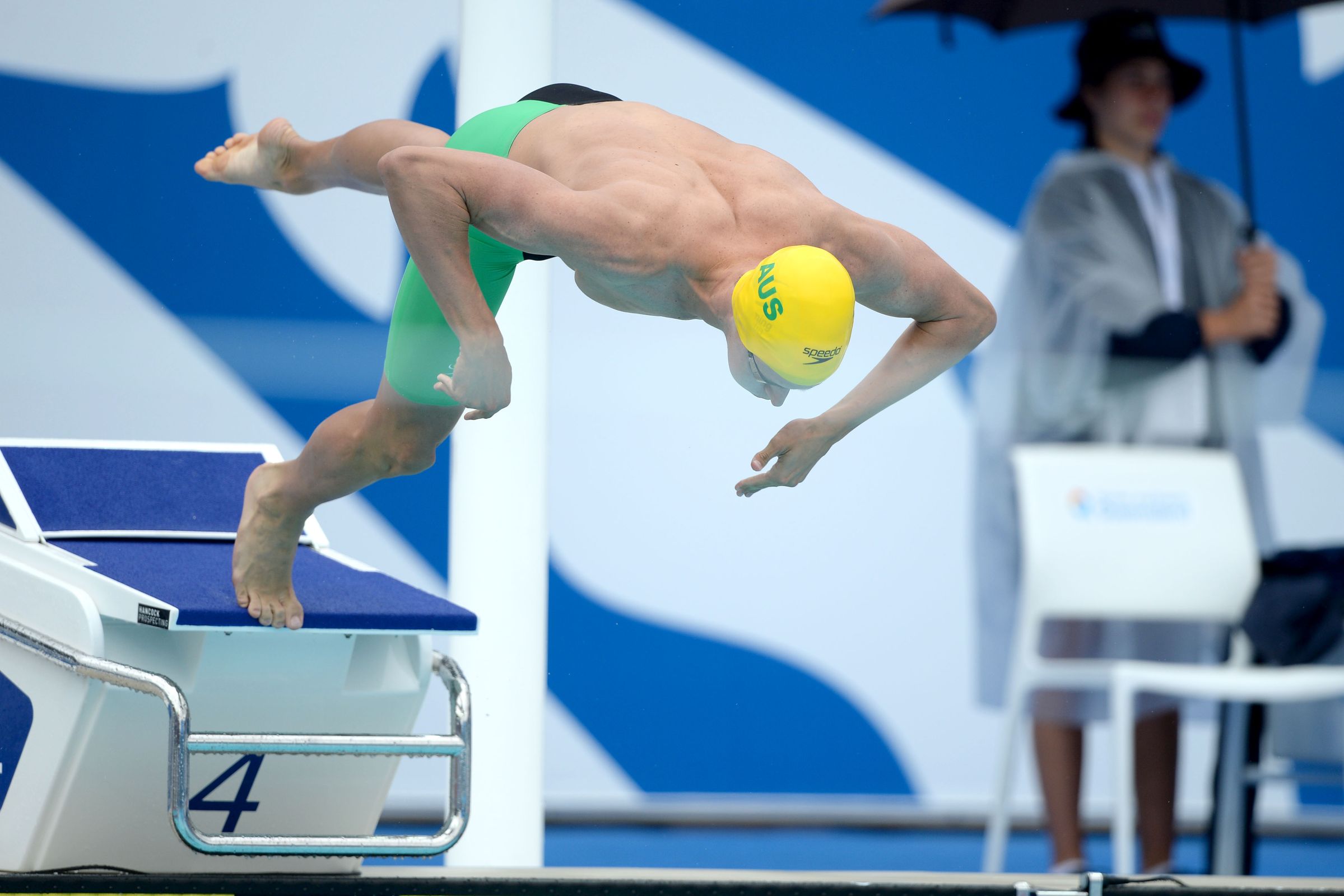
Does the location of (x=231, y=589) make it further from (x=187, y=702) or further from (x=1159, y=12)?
(x=1159, y=12)

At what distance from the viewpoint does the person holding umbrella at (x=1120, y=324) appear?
4.96 metres

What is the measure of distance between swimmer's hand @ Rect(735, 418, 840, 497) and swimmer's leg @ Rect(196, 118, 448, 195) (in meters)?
0.83

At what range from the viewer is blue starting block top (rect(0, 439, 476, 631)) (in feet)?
9.75

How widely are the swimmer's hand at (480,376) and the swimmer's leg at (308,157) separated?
1.85 feet

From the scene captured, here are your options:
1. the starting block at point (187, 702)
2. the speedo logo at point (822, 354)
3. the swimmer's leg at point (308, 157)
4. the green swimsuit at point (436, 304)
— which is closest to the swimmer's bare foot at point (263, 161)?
the swimmer's leg at point (308, 157)

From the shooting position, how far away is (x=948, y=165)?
167 inches

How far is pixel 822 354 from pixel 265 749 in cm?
134

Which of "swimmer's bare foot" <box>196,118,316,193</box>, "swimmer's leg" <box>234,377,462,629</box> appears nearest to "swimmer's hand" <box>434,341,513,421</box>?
"swimmer's leg" <box>234,377,462,629</box>

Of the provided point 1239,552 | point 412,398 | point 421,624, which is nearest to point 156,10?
point 412,398

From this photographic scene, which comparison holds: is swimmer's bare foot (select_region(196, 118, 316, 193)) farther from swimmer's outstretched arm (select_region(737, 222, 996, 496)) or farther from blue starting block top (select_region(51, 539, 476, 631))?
swimmer's outstretched arm (select_region(737, 222, 996, 496))

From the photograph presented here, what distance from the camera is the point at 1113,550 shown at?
184 inches

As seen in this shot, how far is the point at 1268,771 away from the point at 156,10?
3.86m

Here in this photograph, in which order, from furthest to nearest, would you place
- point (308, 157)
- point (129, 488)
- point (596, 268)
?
point (129, 488) < point (308, 157) < point (596, 268)

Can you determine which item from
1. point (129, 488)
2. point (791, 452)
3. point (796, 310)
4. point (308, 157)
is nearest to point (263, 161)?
point (308, 157)
